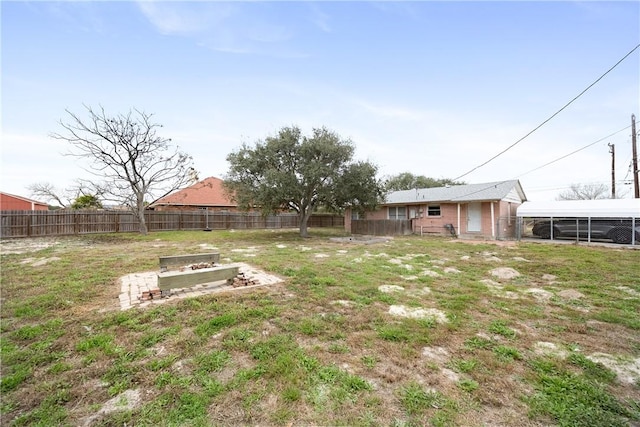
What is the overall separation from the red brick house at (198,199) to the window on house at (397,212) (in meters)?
14.3

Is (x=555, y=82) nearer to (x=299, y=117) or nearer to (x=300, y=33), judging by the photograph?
(x=300, y=33)

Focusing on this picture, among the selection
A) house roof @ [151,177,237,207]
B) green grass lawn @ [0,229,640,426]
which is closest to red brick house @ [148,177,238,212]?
house roof @ [151,177,237,207]

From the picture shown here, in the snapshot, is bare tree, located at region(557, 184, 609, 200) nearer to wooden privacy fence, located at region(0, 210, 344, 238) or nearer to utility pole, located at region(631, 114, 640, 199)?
utility pole, located at region(631, 114, 640, 199)

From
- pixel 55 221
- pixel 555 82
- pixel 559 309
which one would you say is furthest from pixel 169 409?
pixel 55 221

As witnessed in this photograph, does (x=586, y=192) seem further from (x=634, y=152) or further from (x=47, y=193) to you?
(x=47, y=193)

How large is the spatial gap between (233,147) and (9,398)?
1430 cm

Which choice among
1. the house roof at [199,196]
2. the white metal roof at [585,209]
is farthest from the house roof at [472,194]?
the house roof at [199,196]

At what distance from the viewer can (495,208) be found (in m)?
15.6

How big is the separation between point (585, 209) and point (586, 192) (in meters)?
26.2

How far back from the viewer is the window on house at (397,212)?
1919cm

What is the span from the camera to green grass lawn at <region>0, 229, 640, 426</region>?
196 centimetres

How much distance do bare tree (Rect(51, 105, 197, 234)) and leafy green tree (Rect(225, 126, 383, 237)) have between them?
6.37 m

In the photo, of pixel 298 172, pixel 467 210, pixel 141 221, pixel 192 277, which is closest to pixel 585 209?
pixel 467 210

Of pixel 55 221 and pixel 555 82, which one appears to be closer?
pixel 555 82
